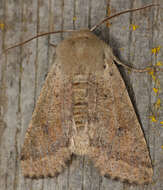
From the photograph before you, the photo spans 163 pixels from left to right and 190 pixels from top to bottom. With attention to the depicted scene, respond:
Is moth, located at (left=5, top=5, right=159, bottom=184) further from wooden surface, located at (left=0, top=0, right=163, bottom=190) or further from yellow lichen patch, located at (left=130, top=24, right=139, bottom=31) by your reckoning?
yellow lichen patch, located at (left=130, top=24, right=139, bottom=31)

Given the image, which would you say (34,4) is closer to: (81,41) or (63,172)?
(81,41)

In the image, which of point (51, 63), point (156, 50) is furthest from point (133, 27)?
point (51, 63)

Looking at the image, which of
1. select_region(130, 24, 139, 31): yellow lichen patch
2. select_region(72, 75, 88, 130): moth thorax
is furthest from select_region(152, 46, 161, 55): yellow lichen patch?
select_region(72, 75, 88, 130): moth thorax

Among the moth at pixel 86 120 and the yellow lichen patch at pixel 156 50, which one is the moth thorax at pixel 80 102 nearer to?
the moth at pixel 86 120

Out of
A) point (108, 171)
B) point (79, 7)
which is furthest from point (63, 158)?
point (79, 7)

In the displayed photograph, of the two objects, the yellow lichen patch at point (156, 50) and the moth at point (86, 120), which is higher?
the yellow lichen patch at point (156, 50)

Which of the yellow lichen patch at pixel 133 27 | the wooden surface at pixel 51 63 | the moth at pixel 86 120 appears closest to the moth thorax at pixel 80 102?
the moth at pixel 86 120

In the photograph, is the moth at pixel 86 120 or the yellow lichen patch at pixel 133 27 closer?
the moth at pixel 86 120
